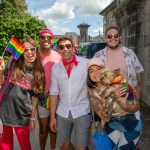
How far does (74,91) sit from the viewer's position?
337cm

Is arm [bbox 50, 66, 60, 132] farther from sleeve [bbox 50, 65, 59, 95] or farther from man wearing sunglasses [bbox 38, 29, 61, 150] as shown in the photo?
man wearing sunglasses [bbox 38, 29, 61, 150]

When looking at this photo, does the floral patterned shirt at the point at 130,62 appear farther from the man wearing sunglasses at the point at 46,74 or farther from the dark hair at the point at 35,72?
the dark hair at the point at 35,72

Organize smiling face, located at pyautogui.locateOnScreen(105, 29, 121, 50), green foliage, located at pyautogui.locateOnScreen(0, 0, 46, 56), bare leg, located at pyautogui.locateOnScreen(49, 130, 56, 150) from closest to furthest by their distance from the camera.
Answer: smiling face, located at pyautogui.locateOnScreen(105, 29, 121, 50) < bare leg, located at pyautogui.locateOnScreen(49, 130, 56, 150) < green foliage, located at pyautogui.locateOnScreen(0, 0, 46, 56)

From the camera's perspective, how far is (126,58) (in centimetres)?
391

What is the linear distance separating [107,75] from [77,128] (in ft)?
3.02

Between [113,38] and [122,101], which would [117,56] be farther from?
[122,101]

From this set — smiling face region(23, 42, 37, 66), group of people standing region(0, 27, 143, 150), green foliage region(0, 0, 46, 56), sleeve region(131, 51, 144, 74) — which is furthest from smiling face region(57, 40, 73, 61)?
green foliage region(0, 0, 46, 56)

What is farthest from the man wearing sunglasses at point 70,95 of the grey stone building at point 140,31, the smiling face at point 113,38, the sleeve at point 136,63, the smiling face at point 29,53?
the grey stone building at point 140,31

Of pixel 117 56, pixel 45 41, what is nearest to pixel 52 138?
pixel 45 41

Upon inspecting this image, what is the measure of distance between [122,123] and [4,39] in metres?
12.6

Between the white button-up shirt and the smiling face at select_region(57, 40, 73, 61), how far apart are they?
0.14 meters

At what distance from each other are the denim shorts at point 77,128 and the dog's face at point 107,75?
0.71 m

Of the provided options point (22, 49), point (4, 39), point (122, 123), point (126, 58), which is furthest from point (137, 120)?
point (4, 39)

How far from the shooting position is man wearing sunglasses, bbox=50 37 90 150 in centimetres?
339
